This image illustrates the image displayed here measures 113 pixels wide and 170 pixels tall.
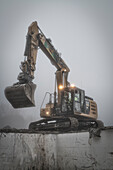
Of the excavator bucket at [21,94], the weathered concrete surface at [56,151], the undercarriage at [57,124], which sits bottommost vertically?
the weathered concrete surface at [56,151]

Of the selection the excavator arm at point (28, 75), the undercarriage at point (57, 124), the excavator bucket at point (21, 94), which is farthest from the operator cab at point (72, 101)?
the excavator bucket at point (21, 94)

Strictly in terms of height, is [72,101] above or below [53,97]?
below

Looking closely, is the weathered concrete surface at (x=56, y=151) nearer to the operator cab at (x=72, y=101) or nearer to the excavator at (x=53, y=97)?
the excavator at (x=53, y=97)

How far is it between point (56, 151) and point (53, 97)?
5944 mm

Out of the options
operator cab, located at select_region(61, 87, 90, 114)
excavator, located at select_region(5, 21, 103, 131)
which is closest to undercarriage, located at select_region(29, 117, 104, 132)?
excavator, located at select_region(5, 21, 103, 131)

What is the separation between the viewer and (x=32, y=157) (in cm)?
336

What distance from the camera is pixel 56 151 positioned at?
3842mm

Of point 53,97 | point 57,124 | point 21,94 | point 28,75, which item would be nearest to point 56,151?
point 57,124

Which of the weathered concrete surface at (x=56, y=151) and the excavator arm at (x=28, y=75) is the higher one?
the excavator arm at (x=28, y=75)

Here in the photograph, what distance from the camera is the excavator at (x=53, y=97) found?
613 centimetres

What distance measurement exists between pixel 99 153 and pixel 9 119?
120ft

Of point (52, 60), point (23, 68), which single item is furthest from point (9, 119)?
point (23, 68)

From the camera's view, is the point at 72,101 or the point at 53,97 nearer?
the point at 72,101

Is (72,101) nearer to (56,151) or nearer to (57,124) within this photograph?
(57,124)
